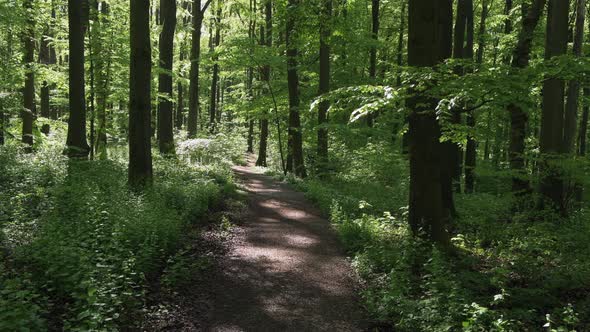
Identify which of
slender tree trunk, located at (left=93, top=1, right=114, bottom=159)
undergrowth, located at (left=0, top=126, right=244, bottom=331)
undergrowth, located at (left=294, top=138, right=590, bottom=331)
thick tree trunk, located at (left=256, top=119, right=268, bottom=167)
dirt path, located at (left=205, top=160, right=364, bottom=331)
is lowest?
dirt path, located at (left=205, top=160, right=364, bottom=331)

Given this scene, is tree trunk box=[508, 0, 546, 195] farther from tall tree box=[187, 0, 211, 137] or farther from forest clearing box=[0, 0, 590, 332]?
tall tree box=[187, 0, 211, 137]

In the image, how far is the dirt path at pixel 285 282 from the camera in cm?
560

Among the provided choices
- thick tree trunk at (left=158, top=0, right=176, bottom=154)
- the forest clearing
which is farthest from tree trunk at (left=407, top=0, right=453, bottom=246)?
thick tree trunk at (left=158, top=0, right=176, bottom=154)

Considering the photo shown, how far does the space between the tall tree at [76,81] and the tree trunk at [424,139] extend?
9768mm

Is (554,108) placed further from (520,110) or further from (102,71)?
(102,71)

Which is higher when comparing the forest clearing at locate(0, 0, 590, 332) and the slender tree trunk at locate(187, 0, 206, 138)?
the slender tree trunk at locate(187, 0, 206, 138)

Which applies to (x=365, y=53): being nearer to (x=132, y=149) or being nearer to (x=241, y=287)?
(x=132, y=149)

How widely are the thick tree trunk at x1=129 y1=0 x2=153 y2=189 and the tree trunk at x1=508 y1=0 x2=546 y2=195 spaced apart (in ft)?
29.2

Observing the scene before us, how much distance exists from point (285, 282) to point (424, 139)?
348 centimetres

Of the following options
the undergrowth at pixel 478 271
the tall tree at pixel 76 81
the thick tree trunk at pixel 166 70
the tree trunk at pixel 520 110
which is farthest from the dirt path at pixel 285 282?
the thick tree trunk at pixel 166 70

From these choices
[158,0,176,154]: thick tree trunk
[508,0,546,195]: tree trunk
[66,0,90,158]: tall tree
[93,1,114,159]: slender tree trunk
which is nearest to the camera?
[508,0,546,195]: tree trunk

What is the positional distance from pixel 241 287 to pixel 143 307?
5.73 feet

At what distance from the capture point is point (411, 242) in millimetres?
7246

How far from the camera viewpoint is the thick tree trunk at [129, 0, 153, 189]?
9906mm
